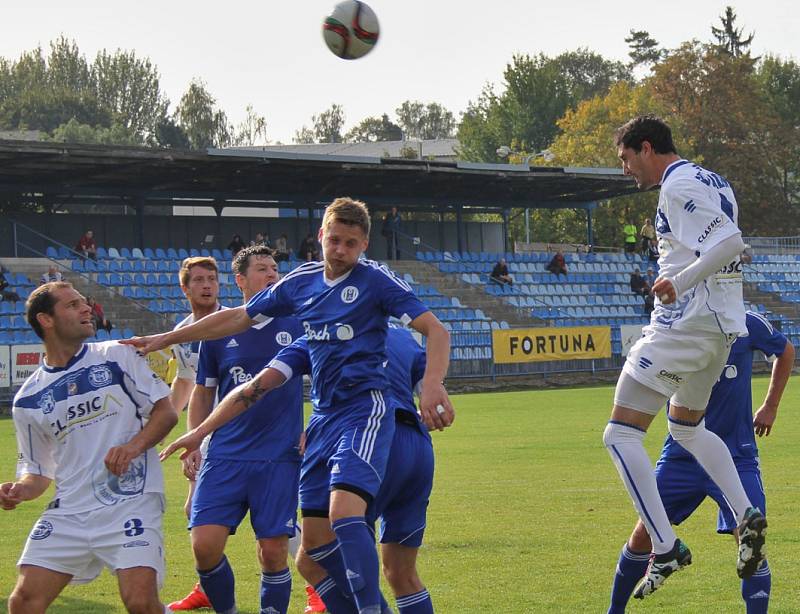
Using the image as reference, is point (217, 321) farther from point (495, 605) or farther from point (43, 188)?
point (43, 188)

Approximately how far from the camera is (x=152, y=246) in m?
41.0

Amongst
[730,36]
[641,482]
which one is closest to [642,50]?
[730,36]

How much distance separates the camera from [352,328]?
5.94 meters

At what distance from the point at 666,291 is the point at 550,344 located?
2709 centimetres

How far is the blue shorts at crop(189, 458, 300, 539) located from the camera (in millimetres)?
7182

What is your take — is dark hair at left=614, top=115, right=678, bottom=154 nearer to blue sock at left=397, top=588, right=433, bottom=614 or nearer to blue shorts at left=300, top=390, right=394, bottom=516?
blue shorts at left=300, top=390, right=394, bottom=516

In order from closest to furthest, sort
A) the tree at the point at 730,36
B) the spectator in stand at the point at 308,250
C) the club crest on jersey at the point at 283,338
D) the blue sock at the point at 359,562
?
the blue sock at the point at 359,562, the club crest on jersey at the point at 283,338, the spectator in stand at the point at 308,250, the tree at the point at 730,36

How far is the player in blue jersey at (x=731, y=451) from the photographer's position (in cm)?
672

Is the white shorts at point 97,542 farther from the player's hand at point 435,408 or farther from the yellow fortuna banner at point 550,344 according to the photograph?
the yellow fortuna banner at point 550,344

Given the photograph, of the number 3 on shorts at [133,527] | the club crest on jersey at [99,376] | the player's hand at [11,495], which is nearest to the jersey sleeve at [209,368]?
the club crest on jersey at [99,376]

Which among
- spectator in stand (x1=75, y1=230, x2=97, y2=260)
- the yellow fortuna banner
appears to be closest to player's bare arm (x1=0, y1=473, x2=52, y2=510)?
the yellow fortuna banner

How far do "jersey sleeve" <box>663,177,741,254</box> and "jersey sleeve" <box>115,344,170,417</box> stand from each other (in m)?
2.59

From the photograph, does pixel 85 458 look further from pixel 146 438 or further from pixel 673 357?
pixel 673 357

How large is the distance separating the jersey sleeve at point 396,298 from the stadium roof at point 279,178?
26.9 m
